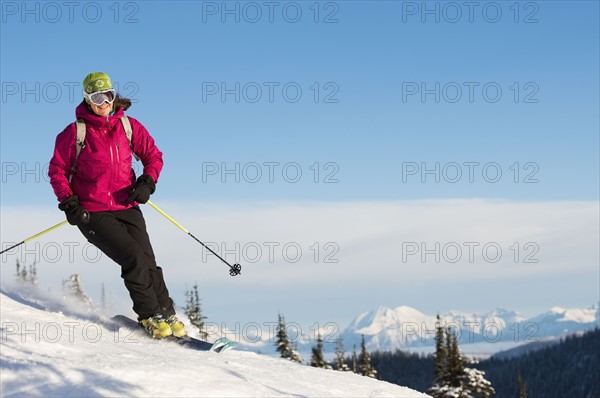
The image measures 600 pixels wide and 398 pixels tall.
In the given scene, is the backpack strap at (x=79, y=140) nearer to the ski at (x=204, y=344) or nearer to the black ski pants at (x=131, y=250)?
the black ski pants at (x=131, y=250)

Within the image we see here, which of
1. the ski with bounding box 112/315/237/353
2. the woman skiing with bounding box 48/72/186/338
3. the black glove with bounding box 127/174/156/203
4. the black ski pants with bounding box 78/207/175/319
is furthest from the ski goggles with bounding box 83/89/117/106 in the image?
the ski with bounding box 112/315/237/353

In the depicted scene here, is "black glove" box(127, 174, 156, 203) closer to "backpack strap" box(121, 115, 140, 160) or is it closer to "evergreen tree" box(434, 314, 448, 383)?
"backpack strap" box(121, 115, 140, 160)

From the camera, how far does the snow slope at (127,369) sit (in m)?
5.16

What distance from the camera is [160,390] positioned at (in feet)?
17.1

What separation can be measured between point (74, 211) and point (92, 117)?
1156 mm

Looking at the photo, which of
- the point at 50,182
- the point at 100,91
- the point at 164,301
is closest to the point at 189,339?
the point at 164,301

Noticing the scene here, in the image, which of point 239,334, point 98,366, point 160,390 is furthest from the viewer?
point 239,334

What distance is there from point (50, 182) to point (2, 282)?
457 centimetres

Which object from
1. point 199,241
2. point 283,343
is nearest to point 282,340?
point 283,343

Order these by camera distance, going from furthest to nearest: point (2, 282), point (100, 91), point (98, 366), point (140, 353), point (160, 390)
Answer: point (2, 282), point (100, 91), point (140, 353), point (98, 366), point (160, 390)

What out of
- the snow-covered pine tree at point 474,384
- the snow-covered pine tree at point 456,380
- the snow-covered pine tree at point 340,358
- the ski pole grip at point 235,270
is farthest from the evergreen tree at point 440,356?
the ski pole grip at point 235,270

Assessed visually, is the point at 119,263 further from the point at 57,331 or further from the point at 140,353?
the point at 140,353

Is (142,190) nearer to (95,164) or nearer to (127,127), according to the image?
(95,164)

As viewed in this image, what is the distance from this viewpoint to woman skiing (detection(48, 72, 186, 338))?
7.86 m
